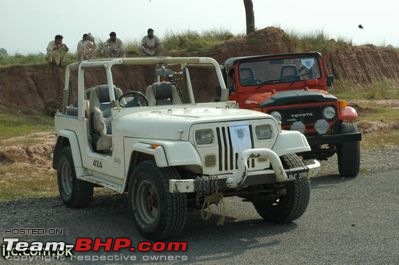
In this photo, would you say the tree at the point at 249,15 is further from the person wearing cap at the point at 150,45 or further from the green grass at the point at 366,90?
the person wearing cap at the point at 150,45

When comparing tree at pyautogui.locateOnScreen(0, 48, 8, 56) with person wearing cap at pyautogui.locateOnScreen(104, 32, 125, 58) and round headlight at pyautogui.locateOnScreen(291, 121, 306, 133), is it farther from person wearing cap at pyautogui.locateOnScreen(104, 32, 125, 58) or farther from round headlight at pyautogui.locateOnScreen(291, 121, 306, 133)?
round headlight at pyautogui.locateOnScreen(291, 121, 306, 133)

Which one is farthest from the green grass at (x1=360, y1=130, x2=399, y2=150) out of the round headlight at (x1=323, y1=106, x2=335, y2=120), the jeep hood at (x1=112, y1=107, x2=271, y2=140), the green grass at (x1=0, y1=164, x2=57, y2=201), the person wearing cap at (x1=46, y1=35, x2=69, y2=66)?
the person wearing cap at (x1=46, y1=35, x2=69, y2=66)

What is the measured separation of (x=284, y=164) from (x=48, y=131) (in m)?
12.5

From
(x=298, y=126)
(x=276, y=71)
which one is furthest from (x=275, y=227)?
(x=276, y=71)


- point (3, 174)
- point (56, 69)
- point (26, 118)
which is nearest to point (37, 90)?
point (56, 69)

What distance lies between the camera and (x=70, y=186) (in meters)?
9.68

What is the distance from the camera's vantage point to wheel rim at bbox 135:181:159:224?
24.4ft

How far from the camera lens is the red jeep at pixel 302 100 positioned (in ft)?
37.2

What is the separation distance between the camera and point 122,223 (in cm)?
851

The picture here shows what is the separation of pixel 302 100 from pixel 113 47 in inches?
503

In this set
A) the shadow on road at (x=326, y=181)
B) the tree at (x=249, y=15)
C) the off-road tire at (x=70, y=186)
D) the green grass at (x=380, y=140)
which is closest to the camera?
the off-road tire at (x=70, y=186)

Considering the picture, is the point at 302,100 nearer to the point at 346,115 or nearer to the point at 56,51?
the point at 346,115

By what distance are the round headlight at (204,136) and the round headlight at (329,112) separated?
455 centimetres

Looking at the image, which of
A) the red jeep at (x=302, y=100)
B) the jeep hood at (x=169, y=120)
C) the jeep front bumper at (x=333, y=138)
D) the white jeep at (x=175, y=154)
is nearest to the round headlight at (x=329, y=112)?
the red jeep at (x=302, y=100)
